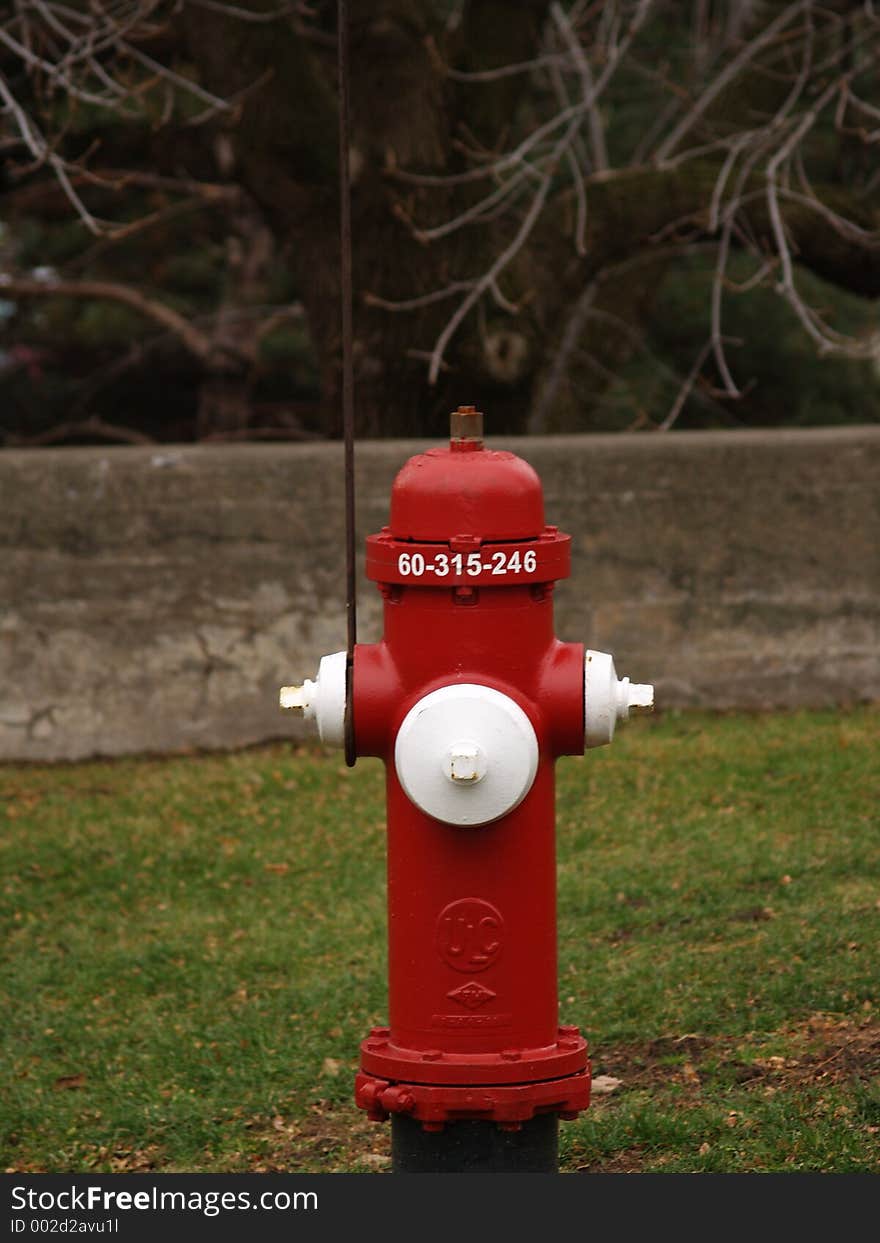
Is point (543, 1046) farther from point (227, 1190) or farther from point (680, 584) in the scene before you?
point (680, 584)

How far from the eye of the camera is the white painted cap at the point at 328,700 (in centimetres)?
321

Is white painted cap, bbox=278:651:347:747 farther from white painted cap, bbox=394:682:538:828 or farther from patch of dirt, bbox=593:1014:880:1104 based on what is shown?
patch of dirt, bbox=593:1014:880:1104

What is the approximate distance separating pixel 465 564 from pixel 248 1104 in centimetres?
190

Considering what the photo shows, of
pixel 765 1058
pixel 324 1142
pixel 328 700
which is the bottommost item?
pixel 324 1142

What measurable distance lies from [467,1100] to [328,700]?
0.72m

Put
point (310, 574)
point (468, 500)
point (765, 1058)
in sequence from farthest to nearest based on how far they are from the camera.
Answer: point (310, 574) < point (765, 1058) < point (468, 500)

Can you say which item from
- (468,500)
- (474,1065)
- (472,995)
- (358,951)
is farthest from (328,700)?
(358,951)

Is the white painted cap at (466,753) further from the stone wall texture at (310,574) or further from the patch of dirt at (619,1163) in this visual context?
the stone wall texture at (310,574)

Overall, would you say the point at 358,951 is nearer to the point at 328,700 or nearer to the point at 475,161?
the point at 328,700

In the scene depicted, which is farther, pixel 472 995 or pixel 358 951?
pixel 358 951

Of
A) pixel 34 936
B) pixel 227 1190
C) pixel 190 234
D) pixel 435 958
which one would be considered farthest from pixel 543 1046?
pixel 190 234

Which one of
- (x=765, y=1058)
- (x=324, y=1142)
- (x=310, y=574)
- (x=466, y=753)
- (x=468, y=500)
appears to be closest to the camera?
(x=466, y=753)

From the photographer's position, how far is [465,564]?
309cm

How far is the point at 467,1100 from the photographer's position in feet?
10.2
